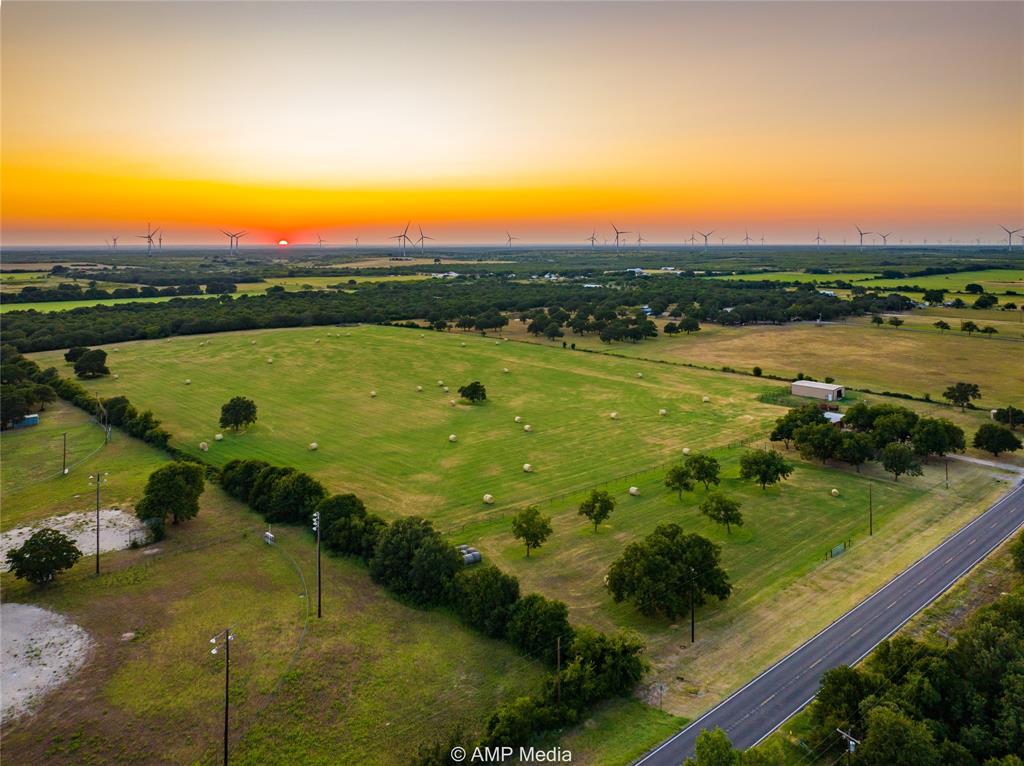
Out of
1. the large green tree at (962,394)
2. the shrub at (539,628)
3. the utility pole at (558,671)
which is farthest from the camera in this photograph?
the large green tree at (962,394)

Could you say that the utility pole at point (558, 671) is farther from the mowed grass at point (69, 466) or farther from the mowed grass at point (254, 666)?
the mowed grass at point (69, 466)

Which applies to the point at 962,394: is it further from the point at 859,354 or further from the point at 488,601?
the point at 488,601

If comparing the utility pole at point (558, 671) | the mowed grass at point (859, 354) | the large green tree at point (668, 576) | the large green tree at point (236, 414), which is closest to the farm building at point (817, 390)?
the mowed grass at point (859, 354)

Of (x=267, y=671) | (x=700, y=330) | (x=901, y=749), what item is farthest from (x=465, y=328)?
(x=901, y=749)

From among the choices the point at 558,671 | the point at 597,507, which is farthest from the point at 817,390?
the point at 558,671

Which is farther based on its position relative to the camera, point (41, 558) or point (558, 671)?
point (41, 558)

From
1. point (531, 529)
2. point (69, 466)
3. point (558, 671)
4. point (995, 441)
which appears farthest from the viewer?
point (69, 466)
